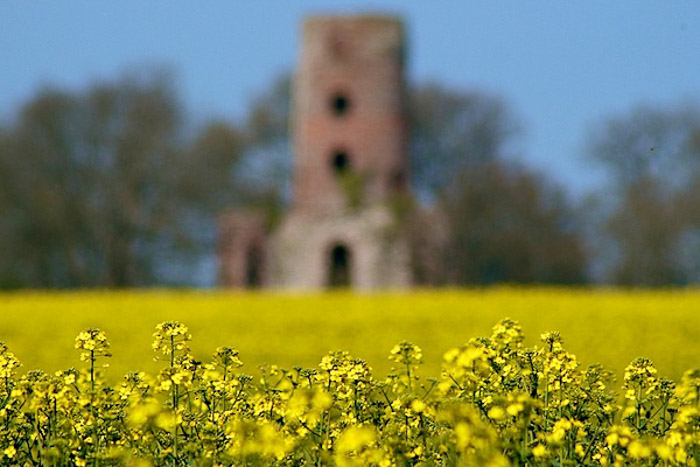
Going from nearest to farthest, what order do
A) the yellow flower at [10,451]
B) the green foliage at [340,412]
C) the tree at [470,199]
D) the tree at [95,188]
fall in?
→ the green foliage at [340,412] → the yellow flower at [10,451] → the tree at [470,199] → the tree at [95,188]

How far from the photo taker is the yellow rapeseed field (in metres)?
16.2

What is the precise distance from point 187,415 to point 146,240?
35235 millimetres

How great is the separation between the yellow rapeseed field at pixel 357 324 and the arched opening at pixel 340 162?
11.8 m

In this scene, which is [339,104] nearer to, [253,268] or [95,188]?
[253,268]

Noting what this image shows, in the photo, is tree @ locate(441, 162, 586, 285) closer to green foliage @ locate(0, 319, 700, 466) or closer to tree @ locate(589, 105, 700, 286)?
tree @ locate(589, 105, 700, 286)

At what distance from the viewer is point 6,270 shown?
40.1 m

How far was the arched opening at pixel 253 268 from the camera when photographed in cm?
3810

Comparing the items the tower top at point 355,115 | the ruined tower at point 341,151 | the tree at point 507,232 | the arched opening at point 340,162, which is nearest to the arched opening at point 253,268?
the ruined tower at point 341,151

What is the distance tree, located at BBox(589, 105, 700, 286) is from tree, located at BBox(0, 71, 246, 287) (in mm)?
13691

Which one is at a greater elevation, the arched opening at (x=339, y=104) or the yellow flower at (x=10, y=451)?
the arched opening at (x=339, y=104)

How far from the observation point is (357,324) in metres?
19.9

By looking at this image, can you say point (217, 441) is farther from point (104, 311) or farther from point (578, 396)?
point (104, 311)


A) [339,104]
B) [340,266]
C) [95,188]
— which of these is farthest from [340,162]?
[95,188]

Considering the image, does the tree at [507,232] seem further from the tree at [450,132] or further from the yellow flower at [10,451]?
the yellow flower at [10,451]
